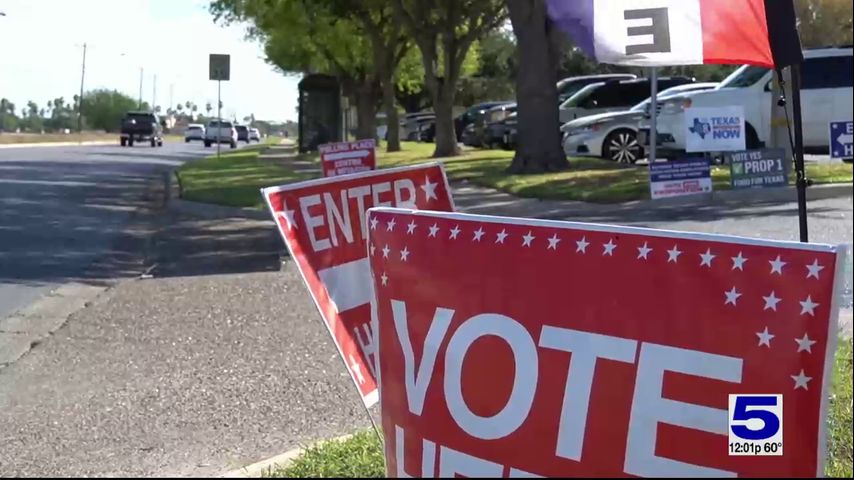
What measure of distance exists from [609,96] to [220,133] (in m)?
10.4

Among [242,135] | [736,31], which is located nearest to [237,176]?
[242,135]

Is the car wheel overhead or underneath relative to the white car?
underneath

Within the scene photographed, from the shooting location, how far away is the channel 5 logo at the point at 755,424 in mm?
2699

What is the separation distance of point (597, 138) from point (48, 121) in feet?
49.4

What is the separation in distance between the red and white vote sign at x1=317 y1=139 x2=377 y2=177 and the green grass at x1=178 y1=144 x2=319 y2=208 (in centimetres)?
448

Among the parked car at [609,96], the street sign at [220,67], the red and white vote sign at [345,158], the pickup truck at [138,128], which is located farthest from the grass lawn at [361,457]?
the parked car at [609,96]

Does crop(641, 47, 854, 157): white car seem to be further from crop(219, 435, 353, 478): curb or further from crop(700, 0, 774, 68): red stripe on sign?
crop(219, 435, 353, 478): curb

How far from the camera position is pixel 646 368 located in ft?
9.29

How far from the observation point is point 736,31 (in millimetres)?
4883

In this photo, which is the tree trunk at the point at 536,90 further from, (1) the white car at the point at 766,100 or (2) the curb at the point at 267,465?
(2) the curb at the point at 267,465

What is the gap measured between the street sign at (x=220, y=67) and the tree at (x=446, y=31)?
787 inches

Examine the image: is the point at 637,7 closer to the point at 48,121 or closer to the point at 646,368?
the point at 646,368

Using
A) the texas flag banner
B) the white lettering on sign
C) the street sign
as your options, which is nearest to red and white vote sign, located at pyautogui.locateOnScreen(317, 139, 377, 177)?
the street sign

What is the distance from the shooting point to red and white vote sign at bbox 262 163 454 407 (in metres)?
4.57
